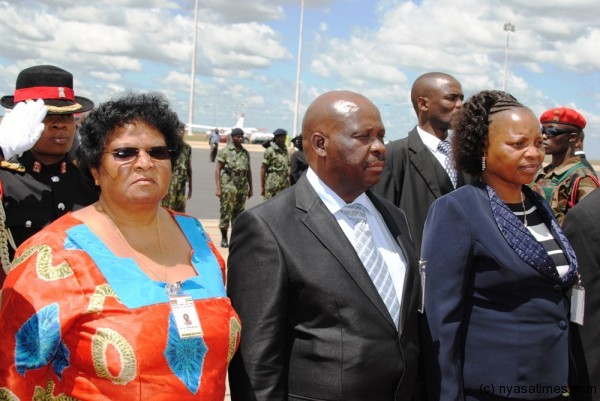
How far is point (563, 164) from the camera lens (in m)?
5.46

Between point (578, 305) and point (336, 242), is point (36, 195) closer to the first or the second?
point (336, 242)

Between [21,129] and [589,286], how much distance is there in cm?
258

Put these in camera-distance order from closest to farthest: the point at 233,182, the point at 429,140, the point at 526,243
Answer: the point at 526,243, the point at 429,140, the point at 233,182

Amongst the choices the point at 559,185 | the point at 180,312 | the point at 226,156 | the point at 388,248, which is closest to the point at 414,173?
the point at 559,185

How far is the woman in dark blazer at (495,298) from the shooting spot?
280 centimetres

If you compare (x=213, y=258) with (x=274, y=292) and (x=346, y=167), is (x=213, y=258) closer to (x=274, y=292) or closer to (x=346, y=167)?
(x=274, y=292)

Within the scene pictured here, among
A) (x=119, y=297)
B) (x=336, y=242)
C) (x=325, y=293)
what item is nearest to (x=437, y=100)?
(x=336, y=242)

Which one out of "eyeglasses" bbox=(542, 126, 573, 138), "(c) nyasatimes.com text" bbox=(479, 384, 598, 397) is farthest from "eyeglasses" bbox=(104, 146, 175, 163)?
"eyeglasses" bbox=(542, 126, 573, 138)

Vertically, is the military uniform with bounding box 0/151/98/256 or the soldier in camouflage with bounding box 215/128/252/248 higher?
the military uniform with bounding box 0/151/98/256

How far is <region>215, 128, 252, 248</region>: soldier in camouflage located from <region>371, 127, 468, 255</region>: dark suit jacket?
24.2 feet

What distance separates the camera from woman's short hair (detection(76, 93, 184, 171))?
2.51 metres

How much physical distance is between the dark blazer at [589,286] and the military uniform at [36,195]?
235cm

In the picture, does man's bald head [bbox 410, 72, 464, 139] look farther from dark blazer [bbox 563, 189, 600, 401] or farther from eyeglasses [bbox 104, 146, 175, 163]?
eyeglasses [bbox 104, 146, 175, 163]

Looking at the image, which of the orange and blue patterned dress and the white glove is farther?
the white glove
